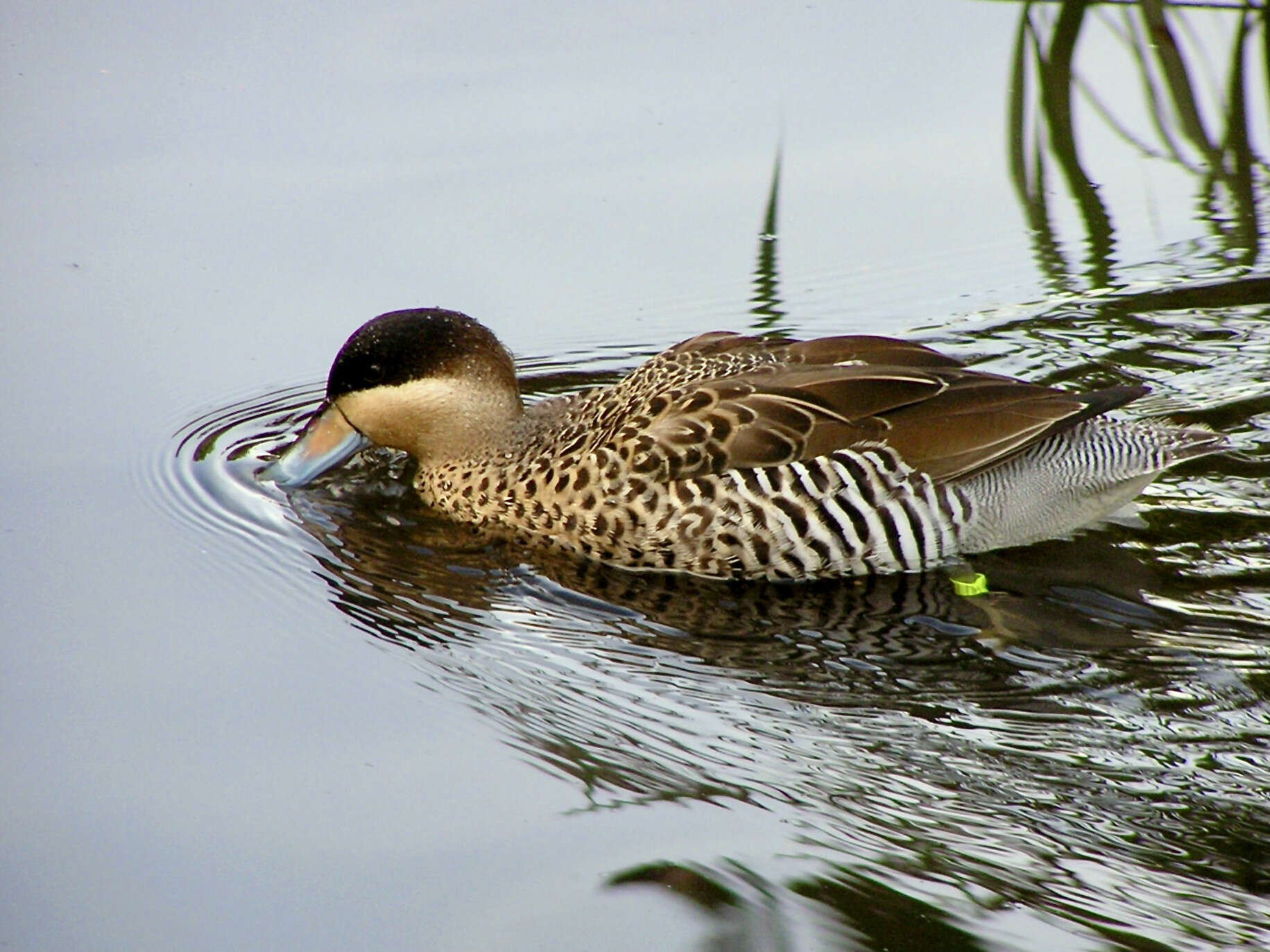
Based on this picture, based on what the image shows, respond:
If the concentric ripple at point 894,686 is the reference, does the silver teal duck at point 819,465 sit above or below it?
above

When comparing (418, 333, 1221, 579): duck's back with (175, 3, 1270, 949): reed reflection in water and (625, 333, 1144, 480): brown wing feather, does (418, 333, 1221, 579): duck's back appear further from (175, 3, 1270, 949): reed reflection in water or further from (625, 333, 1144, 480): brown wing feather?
(175, 3, 1270, 949): reed reflection in water

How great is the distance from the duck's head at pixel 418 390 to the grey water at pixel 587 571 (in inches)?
10.2

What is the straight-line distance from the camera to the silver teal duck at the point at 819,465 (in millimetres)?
6117

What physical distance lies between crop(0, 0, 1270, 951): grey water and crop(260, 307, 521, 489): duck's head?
0.26 m

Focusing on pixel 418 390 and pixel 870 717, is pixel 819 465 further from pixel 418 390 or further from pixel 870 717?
pixel 418 390

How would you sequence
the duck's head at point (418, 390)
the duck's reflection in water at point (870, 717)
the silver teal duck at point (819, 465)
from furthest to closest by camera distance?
1. the duck's head at point (418, 390)
2. the silver teal duck at point (819, 465)
3. the duck's reflection in water at point (870, 717)

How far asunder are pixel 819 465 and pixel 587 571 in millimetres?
890

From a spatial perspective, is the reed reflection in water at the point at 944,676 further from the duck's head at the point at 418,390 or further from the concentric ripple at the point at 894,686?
the duck's head at the point at 418,390

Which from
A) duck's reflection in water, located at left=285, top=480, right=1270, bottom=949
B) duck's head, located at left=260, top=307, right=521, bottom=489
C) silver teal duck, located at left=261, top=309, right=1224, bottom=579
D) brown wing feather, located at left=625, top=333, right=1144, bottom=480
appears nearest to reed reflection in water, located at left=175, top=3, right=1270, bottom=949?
duck's reflection in water, located at left=285, top=480, right=1270, bottom=949

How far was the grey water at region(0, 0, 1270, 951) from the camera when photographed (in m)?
4.38

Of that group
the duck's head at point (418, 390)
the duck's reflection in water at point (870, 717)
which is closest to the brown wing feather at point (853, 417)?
the duck's reflection in water at point (870, 717)

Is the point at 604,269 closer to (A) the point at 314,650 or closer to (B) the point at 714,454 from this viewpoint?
(B) the point at 714,454

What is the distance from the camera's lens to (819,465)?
614cm

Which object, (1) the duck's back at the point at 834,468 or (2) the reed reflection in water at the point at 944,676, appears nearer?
(2) the reed reflection in water at the point at 944,676
